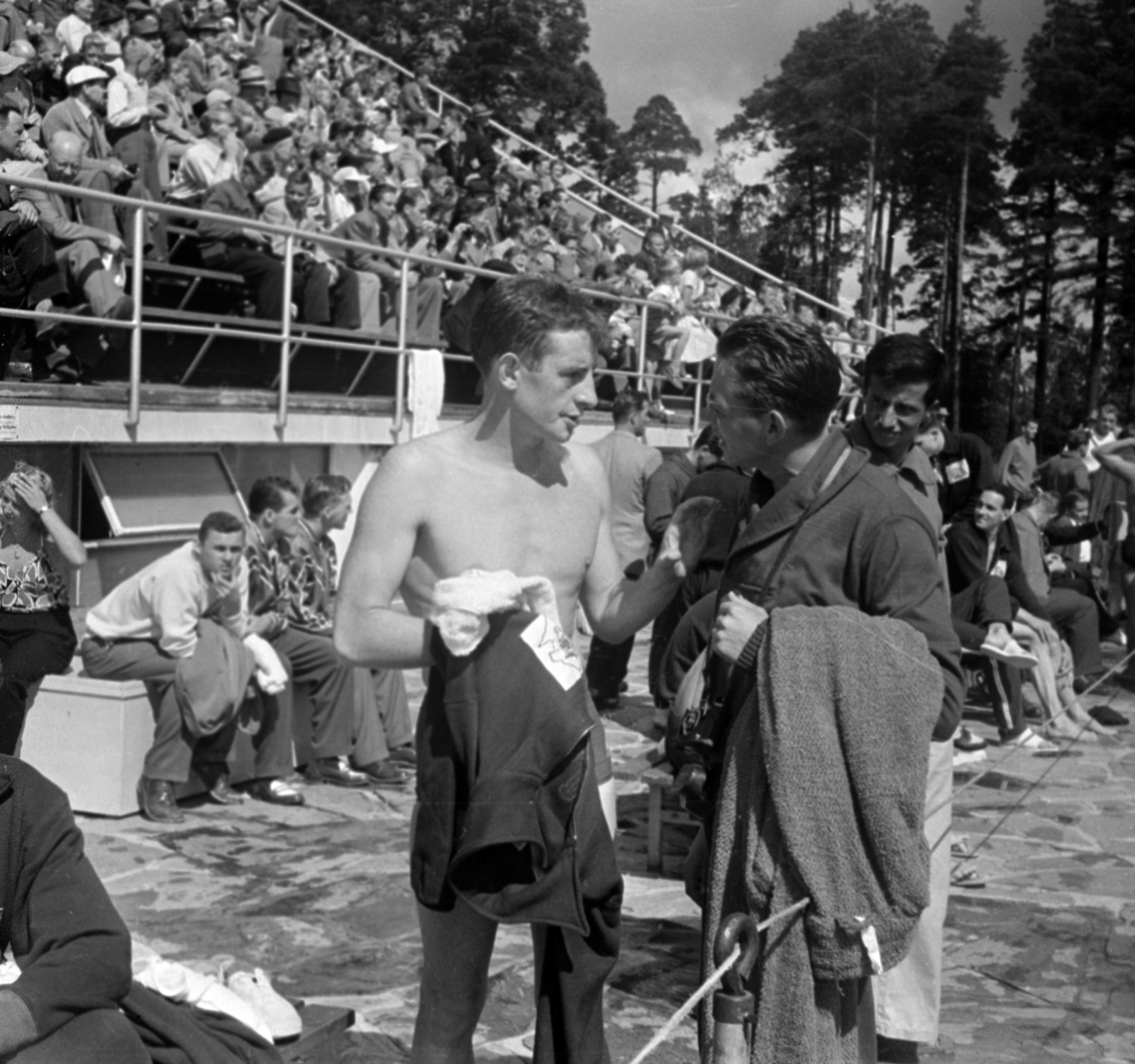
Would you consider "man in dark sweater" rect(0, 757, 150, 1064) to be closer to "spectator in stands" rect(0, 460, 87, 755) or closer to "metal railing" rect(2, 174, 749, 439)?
"spectator in stands" rect(0, 460, 87, 755)

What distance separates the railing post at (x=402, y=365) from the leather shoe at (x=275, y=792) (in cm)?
478

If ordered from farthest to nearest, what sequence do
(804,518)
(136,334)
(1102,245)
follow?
(136,334), (1102,245), (804,518)

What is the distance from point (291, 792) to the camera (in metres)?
6.88

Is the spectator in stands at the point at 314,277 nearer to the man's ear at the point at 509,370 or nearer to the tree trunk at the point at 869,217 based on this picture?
the tree trunk at the point at 869,217

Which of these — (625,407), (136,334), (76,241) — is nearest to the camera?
(76,241)

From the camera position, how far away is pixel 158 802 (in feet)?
21.2

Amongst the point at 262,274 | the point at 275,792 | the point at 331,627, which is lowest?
the point at 275,792

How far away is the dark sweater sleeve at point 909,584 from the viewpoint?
104 inches

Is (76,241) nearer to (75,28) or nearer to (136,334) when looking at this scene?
(136,334)

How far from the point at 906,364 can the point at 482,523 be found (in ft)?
4.86

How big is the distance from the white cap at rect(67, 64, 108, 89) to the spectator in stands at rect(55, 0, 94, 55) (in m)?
0.88

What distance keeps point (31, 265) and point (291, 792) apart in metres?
3.25

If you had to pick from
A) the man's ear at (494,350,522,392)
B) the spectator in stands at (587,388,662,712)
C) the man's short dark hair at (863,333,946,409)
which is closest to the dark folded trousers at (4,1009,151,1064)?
the man's ear at (494,350,522,392)

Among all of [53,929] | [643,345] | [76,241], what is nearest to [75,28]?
[76,241]
